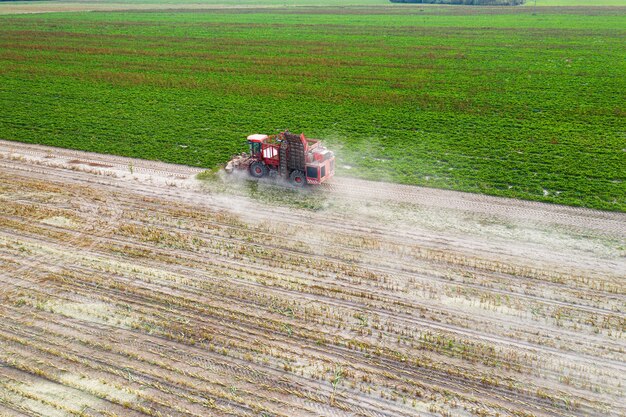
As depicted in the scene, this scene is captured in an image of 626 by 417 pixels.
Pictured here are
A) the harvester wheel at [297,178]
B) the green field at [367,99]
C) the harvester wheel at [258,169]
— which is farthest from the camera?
the green field at [367,99]

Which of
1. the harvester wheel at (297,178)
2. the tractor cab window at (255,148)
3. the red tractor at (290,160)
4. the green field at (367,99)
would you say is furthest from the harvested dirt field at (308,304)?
the green field at (367,99)

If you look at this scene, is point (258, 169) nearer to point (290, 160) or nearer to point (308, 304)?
point (290, 160)

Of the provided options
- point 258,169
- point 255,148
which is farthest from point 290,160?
Answer: point 255,148

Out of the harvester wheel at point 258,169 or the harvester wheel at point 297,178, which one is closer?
the harvester wheel at point 297,178

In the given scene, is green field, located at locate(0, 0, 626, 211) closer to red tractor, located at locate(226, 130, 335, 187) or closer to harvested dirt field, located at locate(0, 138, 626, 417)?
red tractor, located at locate(226, 130, 335, 187)

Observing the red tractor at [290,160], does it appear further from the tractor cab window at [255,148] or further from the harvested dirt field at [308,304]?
the harvested dirt field at [308,304]

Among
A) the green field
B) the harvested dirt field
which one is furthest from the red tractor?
the green field

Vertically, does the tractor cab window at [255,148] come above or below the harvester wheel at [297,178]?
above

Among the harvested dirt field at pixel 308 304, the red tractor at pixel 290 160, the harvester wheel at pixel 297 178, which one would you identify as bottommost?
the harvested dirt field at pixel 308 304

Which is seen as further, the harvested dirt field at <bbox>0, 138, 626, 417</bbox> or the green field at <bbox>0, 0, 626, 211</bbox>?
the green field at <bbox>0, 0, 626, 211</bbox>
